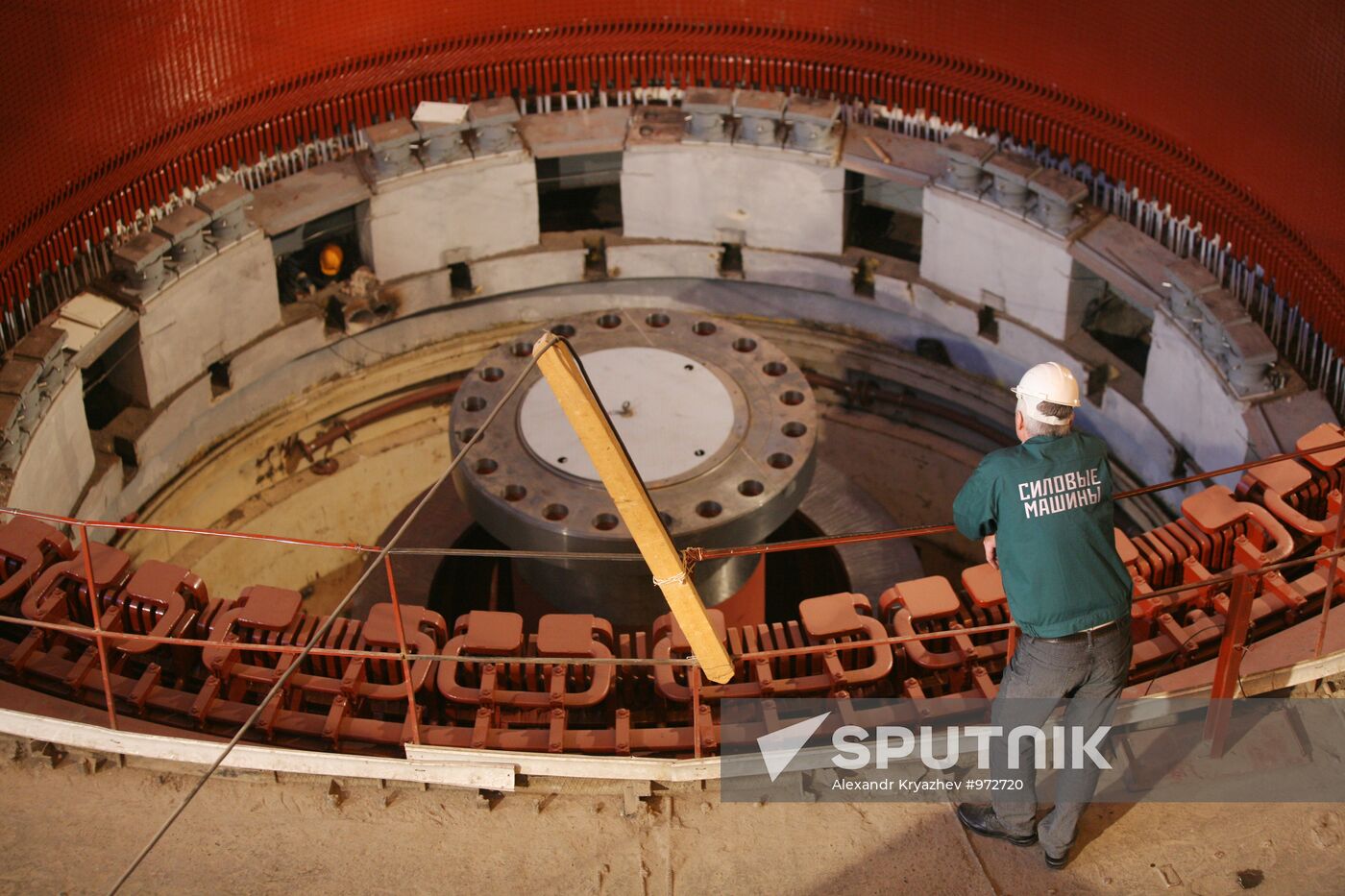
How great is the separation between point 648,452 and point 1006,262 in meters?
2.53

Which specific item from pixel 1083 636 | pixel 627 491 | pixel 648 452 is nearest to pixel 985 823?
pixel 1083 636

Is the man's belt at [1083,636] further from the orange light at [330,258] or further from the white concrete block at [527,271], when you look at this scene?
the orange light at [330,258]

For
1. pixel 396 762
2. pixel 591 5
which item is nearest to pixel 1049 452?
pixel 396 762

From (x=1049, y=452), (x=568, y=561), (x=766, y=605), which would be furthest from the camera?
(x=766, y=605)

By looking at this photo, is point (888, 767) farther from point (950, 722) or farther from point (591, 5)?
point (591, 5)

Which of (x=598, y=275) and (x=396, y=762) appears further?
(x=598, y=275)

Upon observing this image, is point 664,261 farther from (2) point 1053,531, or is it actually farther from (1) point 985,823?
(2) point 1053,531

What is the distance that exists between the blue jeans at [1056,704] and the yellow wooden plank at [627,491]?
3.01 ft

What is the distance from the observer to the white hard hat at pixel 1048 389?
515 centimetres

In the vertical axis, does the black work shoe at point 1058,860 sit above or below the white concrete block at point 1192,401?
below

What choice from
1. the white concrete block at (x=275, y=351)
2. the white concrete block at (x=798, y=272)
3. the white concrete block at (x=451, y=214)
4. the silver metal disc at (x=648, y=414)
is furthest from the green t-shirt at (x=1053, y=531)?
the white concrete block at (x=275, y=351)

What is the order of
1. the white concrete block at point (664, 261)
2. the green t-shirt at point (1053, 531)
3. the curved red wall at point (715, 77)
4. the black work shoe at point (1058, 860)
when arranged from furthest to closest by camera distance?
the white concrete block at point (664, 261) < the curved red wall at point (715, 77) < the black work shoe at point (1058, 860) < the green t-shirt at point (1053, 531)

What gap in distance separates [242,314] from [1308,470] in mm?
5505

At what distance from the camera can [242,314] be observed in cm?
931
